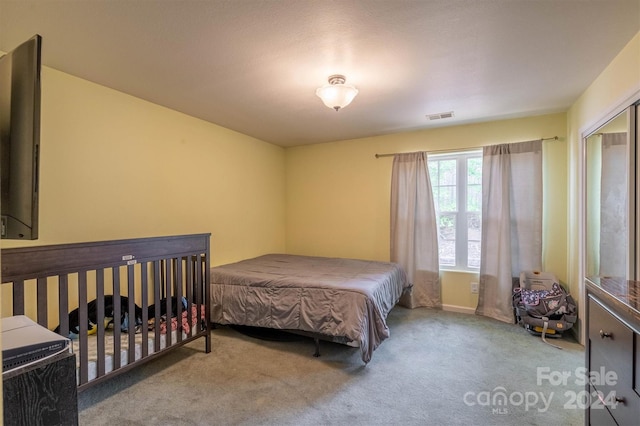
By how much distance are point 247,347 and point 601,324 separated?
2558 mm

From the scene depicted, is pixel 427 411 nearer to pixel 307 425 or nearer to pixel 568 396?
pixel 307 425

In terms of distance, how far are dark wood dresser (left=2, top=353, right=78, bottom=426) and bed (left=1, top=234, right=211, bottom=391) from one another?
41.4 inches

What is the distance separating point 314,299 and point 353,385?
2.41 feet

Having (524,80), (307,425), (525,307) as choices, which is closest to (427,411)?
(307,425)

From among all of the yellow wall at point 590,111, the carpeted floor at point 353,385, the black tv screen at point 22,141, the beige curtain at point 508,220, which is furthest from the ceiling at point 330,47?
the carpeted floor at point 353,385

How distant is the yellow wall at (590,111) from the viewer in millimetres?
1979

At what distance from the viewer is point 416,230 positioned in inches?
156

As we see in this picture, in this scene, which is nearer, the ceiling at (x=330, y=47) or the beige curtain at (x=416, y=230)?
the ceiling at (x=330, y=47)

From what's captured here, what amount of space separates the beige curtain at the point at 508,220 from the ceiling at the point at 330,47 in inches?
25.3

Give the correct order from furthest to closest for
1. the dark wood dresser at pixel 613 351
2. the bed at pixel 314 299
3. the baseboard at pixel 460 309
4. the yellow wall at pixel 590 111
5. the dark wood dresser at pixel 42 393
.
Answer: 1. the baseboard at pixel 460 309
2. the bed at pixel 314 299
3. the yellow wall at pixel 590 111
4. the dark wood dresser at pixel 613 351
5. the dark wood dresser at pixel 42 393

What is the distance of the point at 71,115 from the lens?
240cm

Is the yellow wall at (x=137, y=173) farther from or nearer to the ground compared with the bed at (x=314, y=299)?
farther from the ground

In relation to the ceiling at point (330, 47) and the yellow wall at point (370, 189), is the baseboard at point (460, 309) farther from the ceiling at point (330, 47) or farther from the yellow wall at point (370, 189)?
the ceiling at point (330, 47)

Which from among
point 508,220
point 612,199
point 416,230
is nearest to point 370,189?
point 416,230
